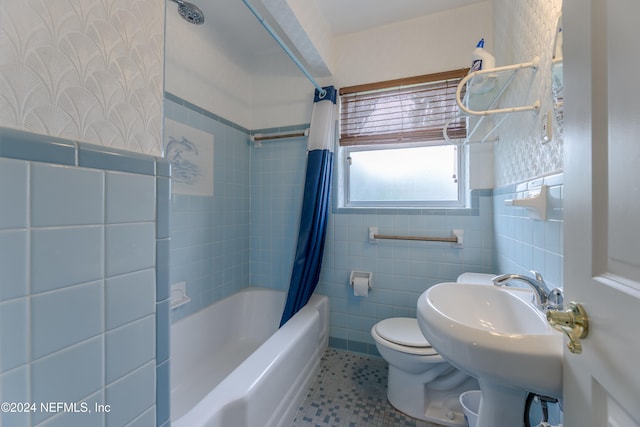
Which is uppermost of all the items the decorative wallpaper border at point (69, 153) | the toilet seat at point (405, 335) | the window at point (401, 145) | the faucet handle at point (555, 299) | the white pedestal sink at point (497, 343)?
the window at point (401, 145)

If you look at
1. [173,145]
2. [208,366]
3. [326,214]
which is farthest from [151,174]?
[208,366]

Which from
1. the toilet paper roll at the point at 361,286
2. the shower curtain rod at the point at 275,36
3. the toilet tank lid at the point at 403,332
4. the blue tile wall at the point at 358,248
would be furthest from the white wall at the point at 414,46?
the toilet tank lid at the point at 403,332

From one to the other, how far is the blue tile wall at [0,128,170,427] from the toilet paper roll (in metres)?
1.33

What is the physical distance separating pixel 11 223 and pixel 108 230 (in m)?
0.13

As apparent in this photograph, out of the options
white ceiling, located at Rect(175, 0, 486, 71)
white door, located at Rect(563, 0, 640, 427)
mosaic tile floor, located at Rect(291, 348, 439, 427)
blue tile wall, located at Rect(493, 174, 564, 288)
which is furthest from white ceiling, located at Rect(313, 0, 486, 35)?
mosaic tile floor, located at Rect(291, 348, 439, 427)

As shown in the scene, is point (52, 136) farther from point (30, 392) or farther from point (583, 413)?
point (583, 413)

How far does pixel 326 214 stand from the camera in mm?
1854

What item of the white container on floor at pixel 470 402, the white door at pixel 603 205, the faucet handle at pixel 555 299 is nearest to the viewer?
the white door at pixel 603 205

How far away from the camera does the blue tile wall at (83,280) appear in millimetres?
376

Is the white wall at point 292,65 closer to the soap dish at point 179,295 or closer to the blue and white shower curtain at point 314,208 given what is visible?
the blue and white shower curtain at point 314,208

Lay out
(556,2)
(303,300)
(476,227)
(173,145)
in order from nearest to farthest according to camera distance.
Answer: (556,2) → (173,145) → (476,227) → (303,300)

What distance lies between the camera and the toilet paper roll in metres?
1.76

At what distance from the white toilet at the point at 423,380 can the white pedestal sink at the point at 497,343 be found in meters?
0.37

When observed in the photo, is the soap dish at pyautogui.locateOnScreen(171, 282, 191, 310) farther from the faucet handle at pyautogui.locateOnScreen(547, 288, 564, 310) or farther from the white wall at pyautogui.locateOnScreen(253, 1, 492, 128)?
the faucet handle at pyautogui.locateOnScreen(547, 288, 564, 310)
